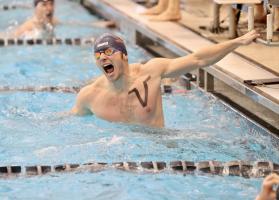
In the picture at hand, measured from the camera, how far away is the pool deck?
537 cm

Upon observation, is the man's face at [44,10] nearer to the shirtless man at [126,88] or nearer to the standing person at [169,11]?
the standing person at [169,11]

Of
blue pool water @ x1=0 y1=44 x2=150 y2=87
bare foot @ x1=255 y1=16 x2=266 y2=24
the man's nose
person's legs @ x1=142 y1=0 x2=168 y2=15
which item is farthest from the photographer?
person's legs @ x1=142 y1=0 x2=168 y2=15

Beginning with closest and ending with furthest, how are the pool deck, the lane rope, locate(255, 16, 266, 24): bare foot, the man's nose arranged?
the lane rope, the man's nose, the pool deck, locate(255, 16, 266, 24): bare foot

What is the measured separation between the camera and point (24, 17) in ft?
34.3

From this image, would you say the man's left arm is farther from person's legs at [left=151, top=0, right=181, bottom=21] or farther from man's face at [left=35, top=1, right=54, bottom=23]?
man's face at [left=35, top=1, right=54, bottom=23]

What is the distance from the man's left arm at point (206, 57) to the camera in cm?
448

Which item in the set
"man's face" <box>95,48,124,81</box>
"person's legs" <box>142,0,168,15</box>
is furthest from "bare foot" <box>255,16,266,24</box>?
"man's face" <box>95,48,124,81</box>

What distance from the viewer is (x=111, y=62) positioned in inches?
185

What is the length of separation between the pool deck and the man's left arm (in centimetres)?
54

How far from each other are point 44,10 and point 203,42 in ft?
7.06

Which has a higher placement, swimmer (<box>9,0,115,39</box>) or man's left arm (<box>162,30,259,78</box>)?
man's left arm (<box>162,30,259,78</box>)

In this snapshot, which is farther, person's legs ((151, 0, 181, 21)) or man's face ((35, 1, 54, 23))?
man's face ((35, 1, 54, 23))

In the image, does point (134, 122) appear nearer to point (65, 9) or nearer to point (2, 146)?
point (2, 146)

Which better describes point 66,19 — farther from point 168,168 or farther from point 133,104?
point 168,168
